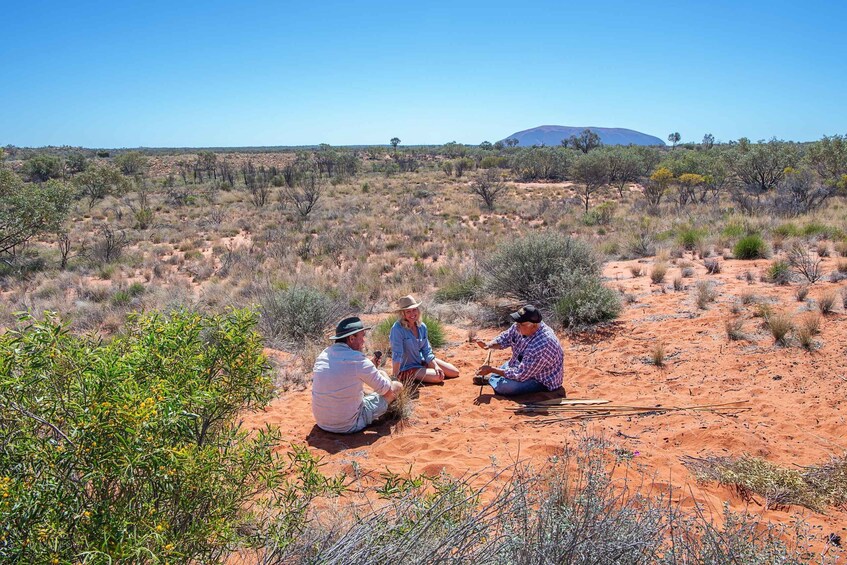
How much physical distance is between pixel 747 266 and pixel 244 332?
1020 centimetres

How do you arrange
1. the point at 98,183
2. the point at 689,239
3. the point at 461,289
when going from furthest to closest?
the point at 98,183
the point at 689,239
the point at 461,289

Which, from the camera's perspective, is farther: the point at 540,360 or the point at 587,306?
the point at 587,306

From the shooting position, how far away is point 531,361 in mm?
5410

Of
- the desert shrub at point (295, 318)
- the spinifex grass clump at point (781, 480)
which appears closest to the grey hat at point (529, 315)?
the spinifex grass clump at point (781, 480)

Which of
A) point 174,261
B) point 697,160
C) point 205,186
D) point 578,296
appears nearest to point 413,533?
point 578,296

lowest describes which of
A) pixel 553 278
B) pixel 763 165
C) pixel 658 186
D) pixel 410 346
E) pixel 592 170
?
pixel 410 346

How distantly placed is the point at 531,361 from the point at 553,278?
10.1ft

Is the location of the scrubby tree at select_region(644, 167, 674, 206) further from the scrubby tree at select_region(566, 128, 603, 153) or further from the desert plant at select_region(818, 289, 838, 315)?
the scrubby tree at select_region(566, 128, 603, 153)

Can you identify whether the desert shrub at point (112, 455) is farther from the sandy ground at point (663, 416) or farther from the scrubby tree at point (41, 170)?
the scrubby tree at point (41, 170)

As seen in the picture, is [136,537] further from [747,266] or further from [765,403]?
[747,266]

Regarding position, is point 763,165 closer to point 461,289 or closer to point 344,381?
point 461,289

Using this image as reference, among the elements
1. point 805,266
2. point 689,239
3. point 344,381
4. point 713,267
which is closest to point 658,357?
point 344,381

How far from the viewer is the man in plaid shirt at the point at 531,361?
535 cm

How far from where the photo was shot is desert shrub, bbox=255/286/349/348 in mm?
7945
